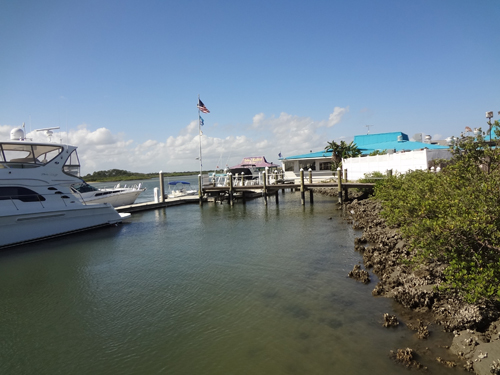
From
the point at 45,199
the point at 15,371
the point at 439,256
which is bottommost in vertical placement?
the point at 15,371

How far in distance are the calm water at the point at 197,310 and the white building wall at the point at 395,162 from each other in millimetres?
9133

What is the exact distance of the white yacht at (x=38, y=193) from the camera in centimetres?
1703

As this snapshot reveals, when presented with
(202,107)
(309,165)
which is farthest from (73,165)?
(309,165)

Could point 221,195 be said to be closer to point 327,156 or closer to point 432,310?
point 327,156

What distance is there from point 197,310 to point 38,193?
14509 millimetres

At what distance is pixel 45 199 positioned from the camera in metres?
18.4

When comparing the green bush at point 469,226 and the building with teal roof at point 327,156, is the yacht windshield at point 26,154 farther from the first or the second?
the building with teal roof at point 327,156

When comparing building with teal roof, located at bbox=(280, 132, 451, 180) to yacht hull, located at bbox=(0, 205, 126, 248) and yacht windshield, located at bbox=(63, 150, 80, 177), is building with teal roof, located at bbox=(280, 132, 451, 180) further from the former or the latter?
yacht windshield, located at bbox=(63, 150, 80, 177)

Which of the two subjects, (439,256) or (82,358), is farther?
(439,256)

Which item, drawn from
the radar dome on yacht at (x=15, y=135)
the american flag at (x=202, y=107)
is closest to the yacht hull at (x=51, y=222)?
the radar dome on yacht at (x=15, y=135)

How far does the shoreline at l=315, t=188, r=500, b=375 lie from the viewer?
17.8 ft

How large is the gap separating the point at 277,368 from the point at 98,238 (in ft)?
52.1

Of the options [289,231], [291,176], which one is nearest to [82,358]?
[289,231]

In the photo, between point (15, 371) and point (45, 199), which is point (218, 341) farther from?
point (45, 199)
